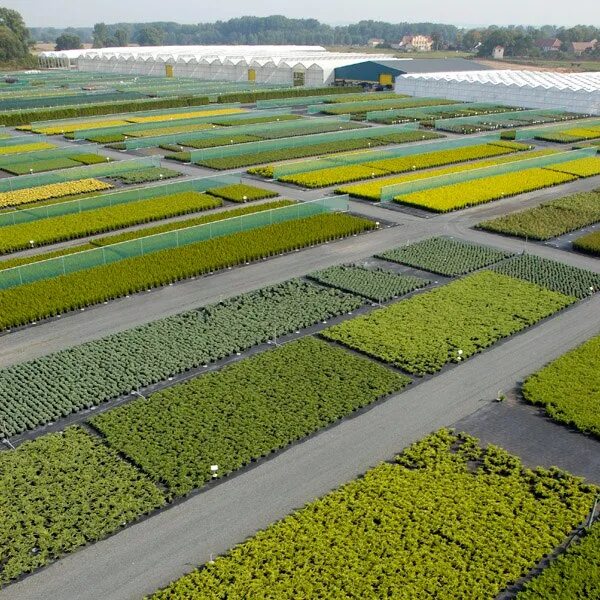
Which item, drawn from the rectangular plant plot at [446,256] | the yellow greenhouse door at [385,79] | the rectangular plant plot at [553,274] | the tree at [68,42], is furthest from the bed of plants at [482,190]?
the tree at [68,42]

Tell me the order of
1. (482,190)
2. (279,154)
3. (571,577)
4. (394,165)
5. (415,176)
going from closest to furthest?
(571,577), (482,190), (415,176), (394,165), (279,154)

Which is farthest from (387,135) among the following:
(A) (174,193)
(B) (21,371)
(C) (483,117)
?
(B) (21,371)

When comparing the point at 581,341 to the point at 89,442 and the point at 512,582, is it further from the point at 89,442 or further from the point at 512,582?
the point at 89,442

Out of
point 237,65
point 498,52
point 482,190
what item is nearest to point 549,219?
point 482,190

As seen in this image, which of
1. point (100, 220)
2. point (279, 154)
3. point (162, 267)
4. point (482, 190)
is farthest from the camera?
point (279, 154)

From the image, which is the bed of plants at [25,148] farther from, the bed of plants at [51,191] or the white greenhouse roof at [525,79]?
the white greenhouse roof at [525,79]

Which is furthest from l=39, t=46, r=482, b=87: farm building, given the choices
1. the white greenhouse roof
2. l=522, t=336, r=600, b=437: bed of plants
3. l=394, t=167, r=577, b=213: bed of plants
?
l=522, t=336, r=600, b=437: bed of plants

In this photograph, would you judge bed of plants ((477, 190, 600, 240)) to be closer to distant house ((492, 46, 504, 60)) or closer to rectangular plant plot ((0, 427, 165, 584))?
rectangular plant plot ((0, 427, 165, 584))

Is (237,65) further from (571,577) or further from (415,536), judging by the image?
(571,577)
